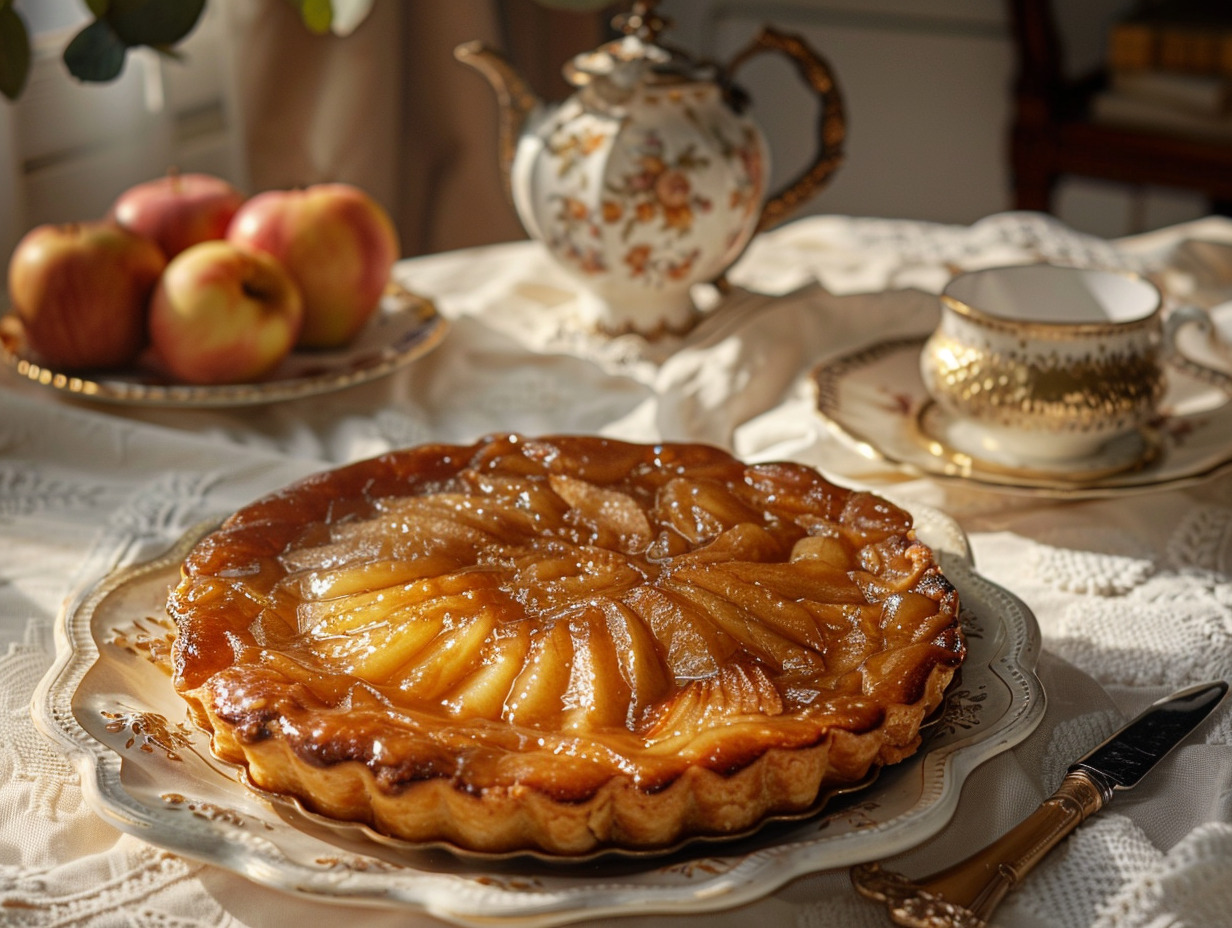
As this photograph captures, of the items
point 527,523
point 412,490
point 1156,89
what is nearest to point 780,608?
point 527,523

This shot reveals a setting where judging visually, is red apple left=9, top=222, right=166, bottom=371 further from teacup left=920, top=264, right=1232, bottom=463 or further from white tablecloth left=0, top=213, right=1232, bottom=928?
teacup left=920, top=264, right=1232, bottom=463

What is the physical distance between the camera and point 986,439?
118 cm

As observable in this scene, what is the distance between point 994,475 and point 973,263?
0.65 metres

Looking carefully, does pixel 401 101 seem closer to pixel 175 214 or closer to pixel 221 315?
pixel 175 214

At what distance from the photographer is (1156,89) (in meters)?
2.93

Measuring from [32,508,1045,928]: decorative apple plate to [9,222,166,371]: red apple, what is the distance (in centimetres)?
60

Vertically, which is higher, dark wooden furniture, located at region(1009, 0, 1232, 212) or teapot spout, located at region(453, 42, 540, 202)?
teapot spout, located at region(453, 42, 540, 202)

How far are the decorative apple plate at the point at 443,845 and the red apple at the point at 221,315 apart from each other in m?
0.55

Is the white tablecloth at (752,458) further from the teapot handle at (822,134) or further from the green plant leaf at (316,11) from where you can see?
the green plant leaf at (316,11)

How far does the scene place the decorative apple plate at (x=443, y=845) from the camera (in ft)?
1.96

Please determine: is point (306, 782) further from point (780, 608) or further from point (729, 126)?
point (729, 126)

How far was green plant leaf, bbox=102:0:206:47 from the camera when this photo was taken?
1132mm

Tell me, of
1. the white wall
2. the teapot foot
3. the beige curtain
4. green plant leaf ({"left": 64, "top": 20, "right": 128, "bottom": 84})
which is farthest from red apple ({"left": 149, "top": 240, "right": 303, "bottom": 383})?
the beige curtain

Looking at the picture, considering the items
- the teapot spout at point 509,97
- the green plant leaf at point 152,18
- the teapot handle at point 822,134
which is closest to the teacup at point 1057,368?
the teapot handle at point 822,134
